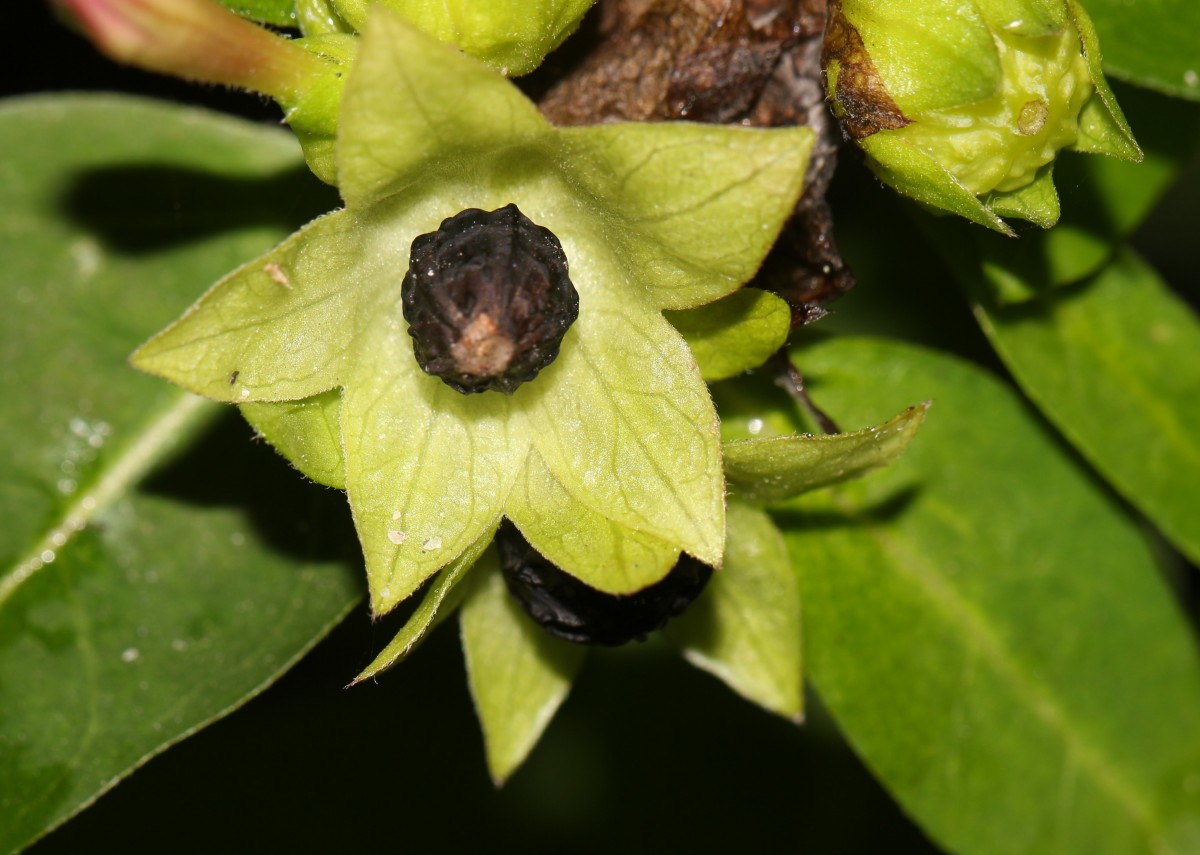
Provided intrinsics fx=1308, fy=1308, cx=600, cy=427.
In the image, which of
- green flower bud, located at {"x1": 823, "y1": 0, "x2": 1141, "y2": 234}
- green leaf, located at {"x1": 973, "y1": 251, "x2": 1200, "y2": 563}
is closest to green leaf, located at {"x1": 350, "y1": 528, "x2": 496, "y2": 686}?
green flower bud, located at {"x1": 823, "y1": 0, "x2": 1141, "y2": 234}

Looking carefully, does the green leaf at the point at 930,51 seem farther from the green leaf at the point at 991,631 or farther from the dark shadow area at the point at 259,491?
the dark shadow area at the point at 259,491

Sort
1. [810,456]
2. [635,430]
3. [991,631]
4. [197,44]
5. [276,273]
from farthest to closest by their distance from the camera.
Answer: [991,631] < [810,456] < [635,430] < [276,273] < [197,44]

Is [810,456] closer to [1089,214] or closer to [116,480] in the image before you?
[1089,214]

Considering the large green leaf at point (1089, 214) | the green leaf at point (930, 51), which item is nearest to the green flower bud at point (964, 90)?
the green leaf at point (930, 51)

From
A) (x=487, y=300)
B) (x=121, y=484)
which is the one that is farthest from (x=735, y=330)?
(x=121, y=484)

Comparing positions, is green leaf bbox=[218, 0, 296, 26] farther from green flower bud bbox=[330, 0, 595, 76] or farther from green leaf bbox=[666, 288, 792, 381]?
green leaf bbox=[666, 288, 792, 381]

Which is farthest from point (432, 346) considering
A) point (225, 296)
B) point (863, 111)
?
point (863, 111)

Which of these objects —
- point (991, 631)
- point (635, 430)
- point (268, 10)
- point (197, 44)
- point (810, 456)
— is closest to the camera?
point (197, 44)

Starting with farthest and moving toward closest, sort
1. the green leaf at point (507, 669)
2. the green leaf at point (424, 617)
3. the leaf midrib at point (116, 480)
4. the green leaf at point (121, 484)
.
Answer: the leaf midrib at point (116, 480) < the green leaf at point (121, 484) < the green leaf at point (507, 669) < the green leaf at point (424, 617)
